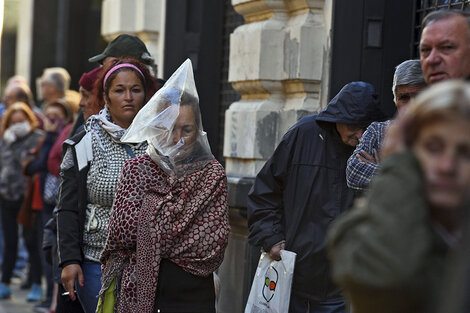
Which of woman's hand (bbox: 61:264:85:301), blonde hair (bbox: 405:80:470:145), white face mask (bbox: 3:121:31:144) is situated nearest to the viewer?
blonde hair (bbox: 405:80:470:145)

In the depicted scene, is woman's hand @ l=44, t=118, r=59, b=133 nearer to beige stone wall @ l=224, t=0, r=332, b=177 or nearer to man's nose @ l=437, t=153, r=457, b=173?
beige stone wall @ l=224, t=0, r=332, b=177

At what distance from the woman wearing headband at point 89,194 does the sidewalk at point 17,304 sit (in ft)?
16.1

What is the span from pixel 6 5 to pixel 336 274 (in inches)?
759

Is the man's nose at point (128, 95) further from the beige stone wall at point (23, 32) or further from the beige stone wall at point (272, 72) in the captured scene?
the beige stone wall at point (23, 32)

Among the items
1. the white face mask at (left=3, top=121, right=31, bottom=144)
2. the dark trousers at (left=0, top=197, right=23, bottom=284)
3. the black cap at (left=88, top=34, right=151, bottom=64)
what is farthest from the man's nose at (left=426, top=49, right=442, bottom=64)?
the dark trousers at (left=0, top=197, right=23, bottom=284)

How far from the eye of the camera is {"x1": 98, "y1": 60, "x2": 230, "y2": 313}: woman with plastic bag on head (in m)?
4.66

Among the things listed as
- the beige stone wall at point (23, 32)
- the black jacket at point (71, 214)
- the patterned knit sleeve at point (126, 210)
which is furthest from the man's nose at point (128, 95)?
the beige stone wall at point (23, 32)

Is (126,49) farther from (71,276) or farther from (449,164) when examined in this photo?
(449,164)

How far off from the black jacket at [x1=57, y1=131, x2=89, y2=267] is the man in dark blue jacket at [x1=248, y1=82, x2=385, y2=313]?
94 cm

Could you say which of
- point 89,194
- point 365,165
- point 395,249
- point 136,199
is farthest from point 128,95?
point 395,249

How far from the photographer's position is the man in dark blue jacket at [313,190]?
17.4 feet

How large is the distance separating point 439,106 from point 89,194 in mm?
3248

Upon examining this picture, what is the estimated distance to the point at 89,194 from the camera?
5312 mm

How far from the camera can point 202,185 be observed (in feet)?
15.6
